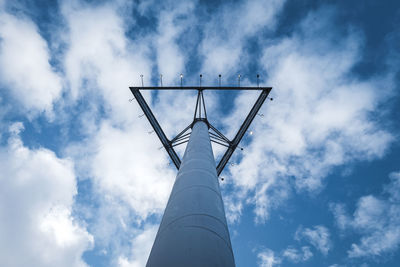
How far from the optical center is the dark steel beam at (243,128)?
21.2 meters

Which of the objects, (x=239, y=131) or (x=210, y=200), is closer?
(x=210, y=200)

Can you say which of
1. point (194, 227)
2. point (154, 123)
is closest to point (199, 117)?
point (154, 123)

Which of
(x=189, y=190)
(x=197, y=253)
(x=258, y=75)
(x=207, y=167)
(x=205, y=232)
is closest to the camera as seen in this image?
(x=197, y=253)

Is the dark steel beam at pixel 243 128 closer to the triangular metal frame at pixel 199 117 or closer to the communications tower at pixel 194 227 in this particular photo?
the triangular metal frame at pixel 199 117

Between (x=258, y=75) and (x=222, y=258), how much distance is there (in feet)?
60.5

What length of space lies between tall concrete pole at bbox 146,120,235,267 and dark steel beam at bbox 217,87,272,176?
1500 centimetres

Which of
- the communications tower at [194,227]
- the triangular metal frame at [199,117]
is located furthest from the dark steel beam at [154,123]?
the communications tower at [194,227]

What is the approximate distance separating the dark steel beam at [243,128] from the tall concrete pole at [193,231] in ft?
49.2

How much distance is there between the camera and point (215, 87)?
71.8ft

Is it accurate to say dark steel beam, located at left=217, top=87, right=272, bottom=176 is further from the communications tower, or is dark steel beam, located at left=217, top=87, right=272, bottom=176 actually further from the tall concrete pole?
the tall concrete pole

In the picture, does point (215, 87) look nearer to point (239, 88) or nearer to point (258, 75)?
point (239, 88)

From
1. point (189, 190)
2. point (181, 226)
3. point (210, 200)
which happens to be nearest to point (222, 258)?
point (181, 226)

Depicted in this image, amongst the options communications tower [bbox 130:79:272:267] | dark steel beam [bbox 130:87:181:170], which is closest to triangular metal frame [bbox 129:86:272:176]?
dark steel beam [bbox 130:87:181:170]

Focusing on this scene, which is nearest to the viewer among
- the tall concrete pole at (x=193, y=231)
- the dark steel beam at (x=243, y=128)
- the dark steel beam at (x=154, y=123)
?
the tall concrete pole at (x=193, y=231)
